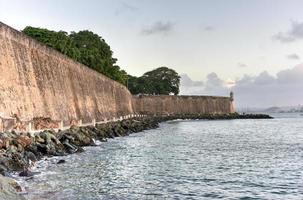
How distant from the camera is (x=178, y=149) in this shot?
28.3 m

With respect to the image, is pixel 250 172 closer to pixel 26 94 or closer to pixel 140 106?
pixel 26 94

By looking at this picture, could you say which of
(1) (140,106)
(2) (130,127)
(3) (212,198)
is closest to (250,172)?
(3) (212,198)

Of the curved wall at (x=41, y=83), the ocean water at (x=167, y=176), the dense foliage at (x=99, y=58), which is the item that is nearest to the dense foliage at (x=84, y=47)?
the dense foliage at (x=99, y=58)

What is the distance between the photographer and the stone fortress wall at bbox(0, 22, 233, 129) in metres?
22.3

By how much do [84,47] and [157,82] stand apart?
37147mm

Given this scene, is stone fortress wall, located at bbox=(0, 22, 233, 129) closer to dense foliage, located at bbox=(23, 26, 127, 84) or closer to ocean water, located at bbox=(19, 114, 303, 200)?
ocean water, located at bbox=(19, 114, 303, 200)

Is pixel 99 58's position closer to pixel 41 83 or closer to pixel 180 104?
pixel 180 104

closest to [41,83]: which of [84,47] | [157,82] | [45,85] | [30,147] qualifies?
[45,85]

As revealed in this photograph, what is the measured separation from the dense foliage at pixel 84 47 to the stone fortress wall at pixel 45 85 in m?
9.67

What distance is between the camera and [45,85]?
28.7 meters

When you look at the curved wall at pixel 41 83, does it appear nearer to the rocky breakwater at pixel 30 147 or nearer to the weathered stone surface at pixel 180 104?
the rocky breakwater at pixel 30 147

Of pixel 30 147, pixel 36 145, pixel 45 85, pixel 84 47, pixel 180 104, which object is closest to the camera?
pixel 30 147

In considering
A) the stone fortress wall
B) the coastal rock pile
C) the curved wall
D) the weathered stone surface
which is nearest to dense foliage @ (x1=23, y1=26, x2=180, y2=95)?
the weathered stone surface

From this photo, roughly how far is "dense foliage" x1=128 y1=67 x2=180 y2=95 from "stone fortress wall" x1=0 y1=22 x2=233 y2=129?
188ft
